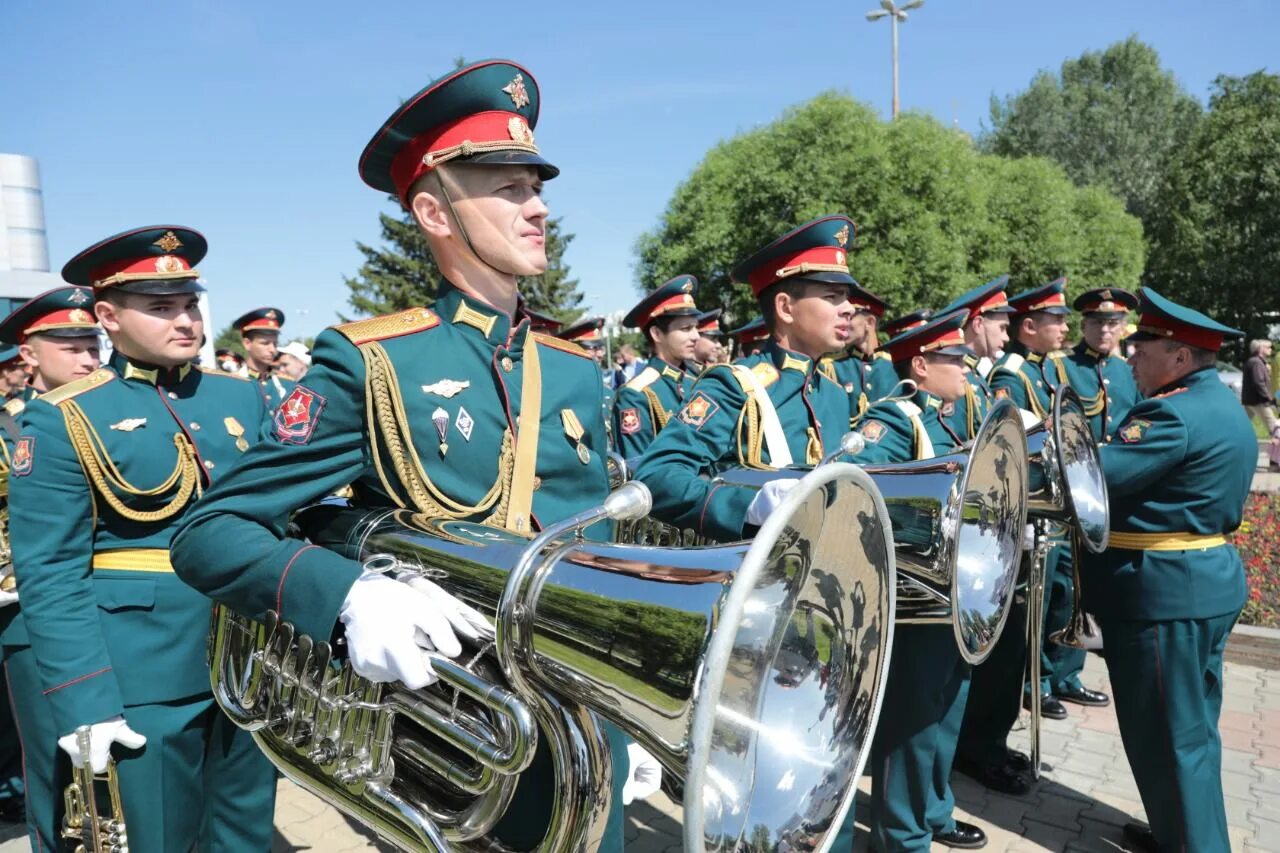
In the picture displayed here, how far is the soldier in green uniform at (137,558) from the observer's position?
2.63 meters

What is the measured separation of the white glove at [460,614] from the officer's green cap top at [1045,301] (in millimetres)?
6719

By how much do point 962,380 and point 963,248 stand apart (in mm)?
19386

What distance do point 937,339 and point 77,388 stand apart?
12.2 feet

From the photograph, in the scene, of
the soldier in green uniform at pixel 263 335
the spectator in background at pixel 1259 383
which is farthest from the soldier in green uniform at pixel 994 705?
the spectator in background at pixel 1259 383

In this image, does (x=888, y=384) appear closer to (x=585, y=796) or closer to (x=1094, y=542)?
(x=1094, y=542)

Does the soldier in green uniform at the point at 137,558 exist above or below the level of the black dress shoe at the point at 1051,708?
above

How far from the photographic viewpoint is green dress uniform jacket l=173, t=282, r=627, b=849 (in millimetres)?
1640

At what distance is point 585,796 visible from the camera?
1.68 metres

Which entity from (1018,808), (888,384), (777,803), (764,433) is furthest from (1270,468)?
(777,803)

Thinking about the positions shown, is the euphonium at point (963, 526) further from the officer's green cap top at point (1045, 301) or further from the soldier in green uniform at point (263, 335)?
the soldier in green uniform at point (263, 335)

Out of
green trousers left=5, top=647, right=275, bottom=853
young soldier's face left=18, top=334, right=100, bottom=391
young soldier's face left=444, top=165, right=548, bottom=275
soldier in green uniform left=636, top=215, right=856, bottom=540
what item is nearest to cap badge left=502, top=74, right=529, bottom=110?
young soldier's face left=444, top=165, right=548, bottom=275

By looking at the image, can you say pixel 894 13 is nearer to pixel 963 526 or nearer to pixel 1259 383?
pixel 1259 383

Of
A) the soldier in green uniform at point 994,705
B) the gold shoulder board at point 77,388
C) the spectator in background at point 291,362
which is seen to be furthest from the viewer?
the spectator in background at point 291,362

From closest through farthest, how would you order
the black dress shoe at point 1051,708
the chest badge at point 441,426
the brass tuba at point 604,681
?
the brass tuba at point 604,681
the chest badge at point 441,426
the black dress shoe at point 1051,708
